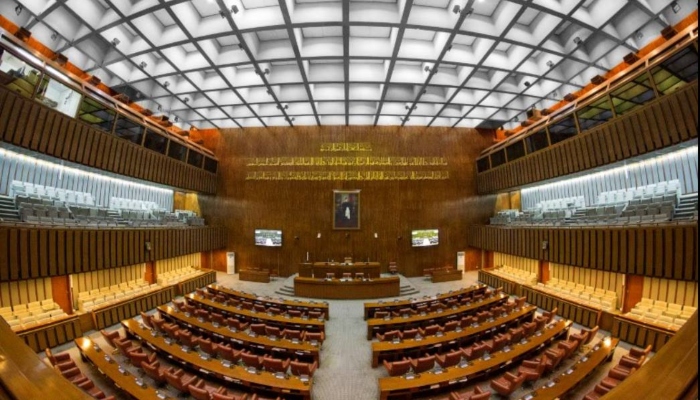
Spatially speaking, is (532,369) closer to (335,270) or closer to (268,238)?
(335,270)

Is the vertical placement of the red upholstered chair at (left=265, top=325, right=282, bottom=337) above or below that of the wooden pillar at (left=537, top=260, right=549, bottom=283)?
Answer: below

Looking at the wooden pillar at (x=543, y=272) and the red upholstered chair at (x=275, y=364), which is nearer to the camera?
the red upholstered chair at (x=275, y=364)

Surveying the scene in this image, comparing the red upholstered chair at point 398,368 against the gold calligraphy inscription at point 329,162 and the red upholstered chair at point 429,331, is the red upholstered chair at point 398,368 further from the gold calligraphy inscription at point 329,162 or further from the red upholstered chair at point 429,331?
the gold calligraphy inscription at point 329,162

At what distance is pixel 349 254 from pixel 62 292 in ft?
41.6

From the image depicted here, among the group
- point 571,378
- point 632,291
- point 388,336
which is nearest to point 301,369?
point 388,336

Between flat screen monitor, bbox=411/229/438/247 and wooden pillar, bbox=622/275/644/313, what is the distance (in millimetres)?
8810

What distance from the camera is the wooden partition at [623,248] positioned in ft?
23.2

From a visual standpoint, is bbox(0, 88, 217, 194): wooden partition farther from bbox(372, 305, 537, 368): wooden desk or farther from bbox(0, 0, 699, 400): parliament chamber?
bbox(372, 305, 537, 368): wooden desk

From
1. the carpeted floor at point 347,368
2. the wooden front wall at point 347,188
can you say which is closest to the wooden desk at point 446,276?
the wooden front wall at point 347,188

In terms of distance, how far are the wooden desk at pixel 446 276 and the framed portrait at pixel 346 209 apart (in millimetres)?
5512

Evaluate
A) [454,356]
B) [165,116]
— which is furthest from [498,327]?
[165,116]

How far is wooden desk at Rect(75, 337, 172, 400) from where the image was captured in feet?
15.8

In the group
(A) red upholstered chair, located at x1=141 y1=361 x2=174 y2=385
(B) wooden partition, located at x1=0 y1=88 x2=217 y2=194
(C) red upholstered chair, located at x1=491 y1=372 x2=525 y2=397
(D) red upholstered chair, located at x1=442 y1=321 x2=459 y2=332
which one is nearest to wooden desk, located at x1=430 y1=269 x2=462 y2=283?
(D) red upholstered chair, located at x1=442 y1=321 x2=459 y2=332

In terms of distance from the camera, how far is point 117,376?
17.6ft
